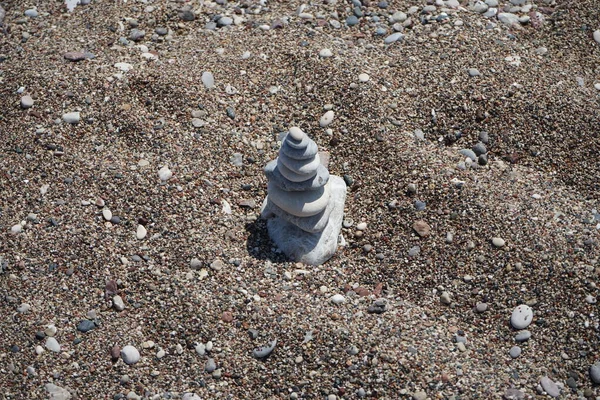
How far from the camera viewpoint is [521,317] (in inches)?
171

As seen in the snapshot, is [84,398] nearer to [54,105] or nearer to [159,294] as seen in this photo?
[159,294]

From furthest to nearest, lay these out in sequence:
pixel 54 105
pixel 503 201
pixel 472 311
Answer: pixel 54 105 → pixel 503 201 → pixel 472 311

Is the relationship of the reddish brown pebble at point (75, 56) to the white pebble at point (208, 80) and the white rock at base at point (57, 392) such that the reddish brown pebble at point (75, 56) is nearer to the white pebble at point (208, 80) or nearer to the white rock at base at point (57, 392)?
the white pebble at point (208, 80)

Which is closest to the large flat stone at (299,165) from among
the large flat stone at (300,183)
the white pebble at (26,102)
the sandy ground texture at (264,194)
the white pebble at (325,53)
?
the large flat stone at (300,183)

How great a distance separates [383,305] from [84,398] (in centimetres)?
166

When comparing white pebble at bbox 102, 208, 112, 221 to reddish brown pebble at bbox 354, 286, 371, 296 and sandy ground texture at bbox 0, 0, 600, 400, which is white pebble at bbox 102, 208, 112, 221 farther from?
reddish brown pebble at bbox 354, 286, 371, 296

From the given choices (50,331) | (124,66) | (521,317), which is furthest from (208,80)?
(521,317)

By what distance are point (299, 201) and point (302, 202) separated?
0.06ft

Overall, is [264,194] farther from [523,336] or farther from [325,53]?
[523,336]

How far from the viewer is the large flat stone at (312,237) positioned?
14.8ft

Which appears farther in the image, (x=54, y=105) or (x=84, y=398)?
(x=54, y=105)

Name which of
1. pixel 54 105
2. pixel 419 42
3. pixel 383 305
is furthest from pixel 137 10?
pixel 383 305

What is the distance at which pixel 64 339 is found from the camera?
4.29m

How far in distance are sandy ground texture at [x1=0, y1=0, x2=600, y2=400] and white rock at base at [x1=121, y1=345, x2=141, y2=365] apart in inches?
1.1
